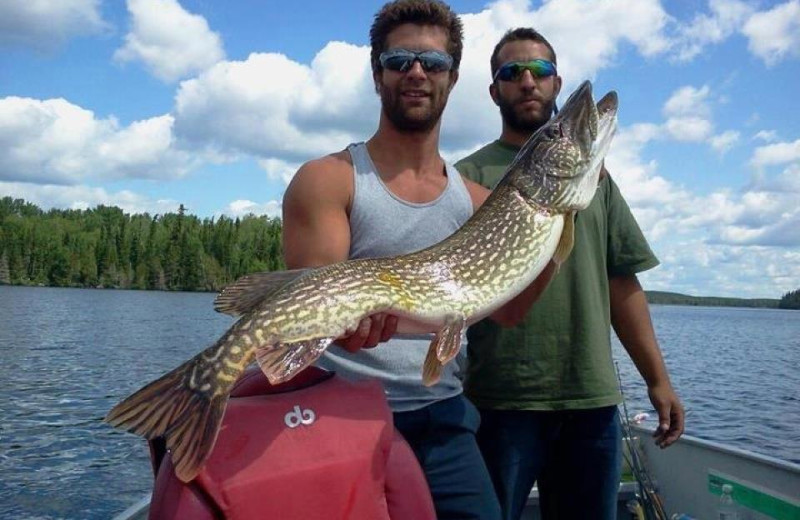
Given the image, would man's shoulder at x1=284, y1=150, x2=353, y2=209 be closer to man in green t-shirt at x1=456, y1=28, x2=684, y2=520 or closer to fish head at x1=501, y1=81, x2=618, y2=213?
fish head at x1=501, y1=81, x2=618, y2=213

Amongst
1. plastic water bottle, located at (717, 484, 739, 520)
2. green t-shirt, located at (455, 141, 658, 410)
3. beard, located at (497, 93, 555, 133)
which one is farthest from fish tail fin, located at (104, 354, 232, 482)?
plastic water bottle, located at (717, 484, 739, 520)

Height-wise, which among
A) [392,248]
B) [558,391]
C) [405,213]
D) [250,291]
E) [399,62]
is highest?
[399,62]

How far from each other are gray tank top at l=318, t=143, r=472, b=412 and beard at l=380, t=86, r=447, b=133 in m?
0.20

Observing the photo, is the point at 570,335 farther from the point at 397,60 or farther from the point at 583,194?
the point at 397,60

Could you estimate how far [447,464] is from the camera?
289 centimetres

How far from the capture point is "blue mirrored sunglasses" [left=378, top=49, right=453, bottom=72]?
3.02 metres

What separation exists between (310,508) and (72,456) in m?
11.0

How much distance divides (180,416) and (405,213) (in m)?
1.18

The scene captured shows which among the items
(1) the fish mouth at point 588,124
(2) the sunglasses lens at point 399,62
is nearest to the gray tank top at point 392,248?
(2) the sunglasses lens at point 399,62

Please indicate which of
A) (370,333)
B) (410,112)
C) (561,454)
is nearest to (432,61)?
(410,112)

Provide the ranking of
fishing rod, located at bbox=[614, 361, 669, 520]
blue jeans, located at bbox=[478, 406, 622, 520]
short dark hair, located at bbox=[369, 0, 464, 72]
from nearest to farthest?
short dark hair, located at bbox=[369, 0, 464, 72], blue jeans, located at bbox=[478, 406, 622, 520], fishing rod, located at bbox=[614, 361, 669, 520]

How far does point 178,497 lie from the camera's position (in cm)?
217

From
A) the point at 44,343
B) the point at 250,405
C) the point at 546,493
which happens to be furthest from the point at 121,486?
the point at 44,343

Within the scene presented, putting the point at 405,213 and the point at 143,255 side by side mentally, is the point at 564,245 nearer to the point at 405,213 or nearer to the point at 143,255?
the point at 405,213
